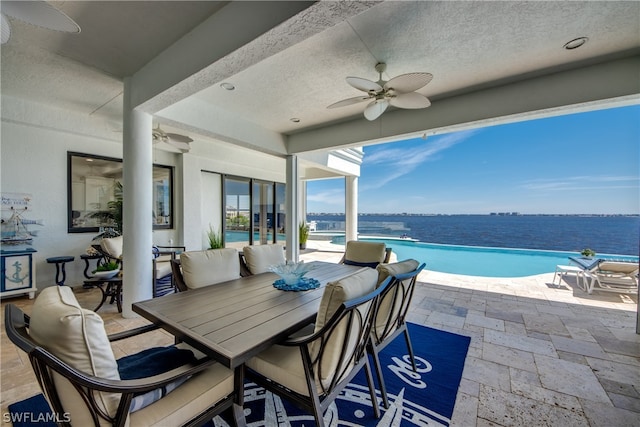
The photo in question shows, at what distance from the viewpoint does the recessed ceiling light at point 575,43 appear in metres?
2.41

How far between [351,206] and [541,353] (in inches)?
239

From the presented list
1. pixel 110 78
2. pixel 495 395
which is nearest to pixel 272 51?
pixel 110 78

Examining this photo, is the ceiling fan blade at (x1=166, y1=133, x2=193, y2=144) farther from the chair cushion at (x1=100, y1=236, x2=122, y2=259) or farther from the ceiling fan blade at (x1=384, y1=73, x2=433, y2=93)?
the ceiling fan blade at (x1=384, y1=73, x2=433, y2=93)

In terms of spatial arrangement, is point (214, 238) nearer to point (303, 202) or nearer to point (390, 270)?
point (303, 202)

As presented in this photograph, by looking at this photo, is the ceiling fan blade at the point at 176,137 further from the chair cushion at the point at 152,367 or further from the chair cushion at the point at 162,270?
the chair cushion at the point at 152,367

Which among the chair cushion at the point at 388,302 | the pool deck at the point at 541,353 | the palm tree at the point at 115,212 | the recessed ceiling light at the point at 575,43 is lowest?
the pool deck at the point at 541,353

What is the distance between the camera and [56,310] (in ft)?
2.96

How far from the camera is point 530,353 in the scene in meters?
2.50

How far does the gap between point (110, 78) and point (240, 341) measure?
3.75 metres

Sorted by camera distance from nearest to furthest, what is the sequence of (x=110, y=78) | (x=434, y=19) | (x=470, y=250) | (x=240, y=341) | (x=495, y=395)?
(x=240, y=341) → (x=495, y=395) → (x=434, y=19) → (x=110, y=78) → (x=470, y=250)

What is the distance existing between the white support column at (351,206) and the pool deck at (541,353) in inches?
154

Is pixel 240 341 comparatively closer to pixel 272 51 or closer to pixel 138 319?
→ pixel 272 51

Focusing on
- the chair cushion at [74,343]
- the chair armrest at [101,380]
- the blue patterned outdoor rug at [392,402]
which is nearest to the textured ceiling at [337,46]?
the chair cushion at [74,343]

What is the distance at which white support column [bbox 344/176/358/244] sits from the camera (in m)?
8.24
